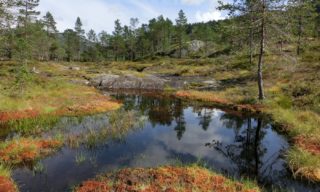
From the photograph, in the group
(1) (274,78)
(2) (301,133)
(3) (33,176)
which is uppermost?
(1) (274,78)

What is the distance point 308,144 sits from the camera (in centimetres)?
1711

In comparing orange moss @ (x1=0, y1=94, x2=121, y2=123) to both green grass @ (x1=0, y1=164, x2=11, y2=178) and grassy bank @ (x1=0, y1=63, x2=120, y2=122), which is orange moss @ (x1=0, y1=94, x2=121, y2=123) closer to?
grassy bank @ (x1=0, y1=63, x2=120, y2=122)

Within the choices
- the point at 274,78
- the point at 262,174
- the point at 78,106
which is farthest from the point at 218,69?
the point at 262,174

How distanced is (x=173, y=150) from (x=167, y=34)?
116 m

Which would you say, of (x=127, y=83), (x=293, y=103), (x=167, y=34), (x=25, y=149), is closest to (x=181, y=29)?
(x=167, y=34)

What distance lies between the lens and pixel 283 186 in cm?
1296

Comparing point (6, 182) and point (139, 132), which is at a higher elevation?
point (139, 132)

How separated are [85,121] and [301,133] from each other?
16734mm

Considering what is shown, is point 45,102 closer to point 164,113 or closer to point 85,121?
point 85,121

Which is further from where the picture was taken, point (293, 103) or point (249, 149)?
point (293, 103)

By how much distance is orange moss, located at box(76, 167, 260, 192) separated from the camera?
1175cm

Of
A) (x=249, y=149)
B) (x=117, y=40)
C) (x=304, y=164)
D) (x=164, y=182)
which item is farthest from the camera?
(x=117, y=40)

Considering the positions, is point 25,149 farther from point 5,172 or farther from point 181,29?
point 181,29

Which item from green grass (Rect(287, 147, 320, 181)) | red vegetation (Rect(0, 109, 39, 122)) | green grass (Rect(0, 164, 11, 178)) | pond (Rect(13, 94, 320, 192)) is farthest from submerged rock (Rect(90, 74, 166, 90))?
green grass (Rect(0, 164, 11, 178))
